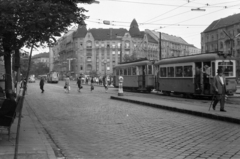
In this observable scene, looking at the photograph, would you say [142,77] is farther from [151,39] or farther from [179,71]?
[151,39]

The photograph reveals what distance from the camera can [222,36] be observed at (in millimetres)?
77500

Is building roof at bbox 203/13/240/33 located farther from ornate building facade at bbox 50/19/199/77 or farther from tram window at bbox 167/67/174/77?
tram window at bbox 167/67/174/77

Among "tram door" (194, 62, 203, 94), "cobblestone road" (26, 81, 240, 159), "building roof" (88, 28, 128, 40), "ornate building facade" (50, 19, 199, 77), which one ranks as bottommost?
"cobblestone road" (26, 81, 240, 159)

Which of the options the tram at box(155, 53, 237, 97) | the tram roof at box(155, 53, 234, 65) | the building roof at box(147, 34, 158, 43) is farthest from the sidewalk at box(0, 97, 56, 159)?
the building roof at box(147, 34, 158, 43)

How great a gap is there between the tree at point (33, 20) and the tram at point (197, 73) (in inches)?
461

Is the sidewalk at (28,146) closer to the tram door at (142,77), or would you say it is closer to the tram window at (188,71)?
the tram window at (188,71)

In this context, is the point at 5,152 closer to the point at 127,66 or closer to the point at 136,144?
the point at 136,144

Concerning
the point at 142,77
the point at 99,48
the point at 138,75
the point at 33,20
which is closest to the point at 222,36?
the point at 99,48

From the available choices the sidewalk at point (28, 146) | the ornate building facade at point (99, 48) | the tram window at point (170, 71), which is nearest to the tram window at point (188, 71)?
the tram window at point (170, 71)

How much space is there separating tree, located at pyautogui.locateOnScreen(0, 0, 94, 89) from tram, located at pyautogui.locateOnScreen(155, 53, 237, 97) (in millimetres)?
11715

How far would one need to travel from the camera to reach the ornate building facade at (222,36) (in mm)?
71000

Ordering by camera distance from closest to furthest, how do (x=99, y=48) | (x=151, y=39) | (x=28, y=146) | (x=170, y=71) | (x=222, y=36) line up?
(x=28, y=146) → (x=170, y=71) → (x=222, y=36) → (x=99, y=48) → (x=151, y=39)

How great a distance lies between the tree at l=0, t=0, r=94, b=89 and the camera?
880 cm

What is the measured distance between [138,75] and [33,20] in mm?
22441
